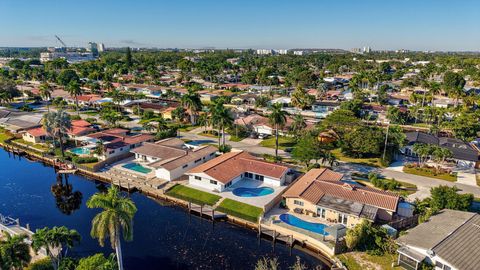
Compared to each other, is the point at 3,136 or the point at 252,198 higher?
the point at 3,136

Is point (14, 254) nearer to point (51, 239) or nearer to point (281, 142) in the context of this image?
point (51, 239)

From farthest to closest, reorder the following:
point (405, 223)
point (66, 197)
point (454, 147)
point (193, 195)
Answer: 1. point (454, 147)
2. point (66, 197)
3. point (193, 195)
4. point (405, 223)

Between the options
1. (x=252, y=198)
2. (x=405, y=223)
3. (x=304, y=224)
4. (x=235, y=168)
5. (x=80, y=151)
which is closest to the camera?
(x=405, y=223)

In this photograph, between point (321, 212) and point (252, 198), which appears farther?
point (252, 198)

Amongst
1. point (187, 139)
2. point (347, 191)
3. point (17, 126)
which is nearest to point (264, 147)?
point (187, 139)

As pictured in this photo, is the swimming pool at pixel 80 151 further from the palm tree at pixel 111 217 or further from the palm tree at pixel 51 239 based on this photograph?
the palm tree at pixel 111 217

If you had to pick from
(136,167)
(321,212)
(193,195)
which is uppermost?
(321,212)

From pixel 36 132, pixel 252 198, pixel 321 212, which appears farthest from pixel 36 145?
pixel 321 212
